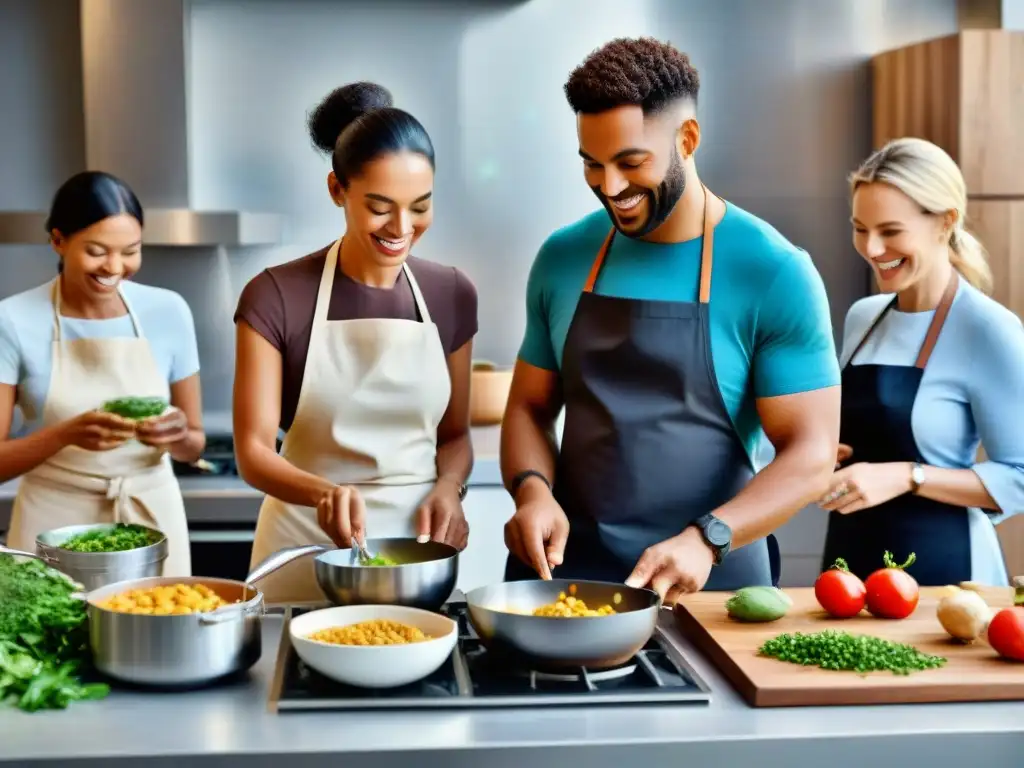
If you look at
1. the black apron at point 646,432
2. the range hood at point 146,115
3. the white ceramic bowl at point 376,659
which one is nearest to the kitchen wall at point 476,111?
the range hood at point 146,115

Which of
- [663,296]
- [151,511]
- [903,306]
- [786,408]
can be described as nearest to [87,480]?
[151,511]

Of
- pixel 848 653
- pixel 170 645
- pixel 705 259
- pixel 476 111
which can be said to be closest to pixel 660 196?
pixel 705 259

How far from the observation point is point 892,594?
67.0 inches

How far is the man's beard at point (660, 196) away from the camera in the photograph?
180 centimetres

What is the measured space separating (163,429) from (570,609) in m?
1.32

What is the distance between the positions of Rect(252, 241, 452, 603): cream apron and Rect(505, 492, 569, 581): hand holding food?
0.36 m

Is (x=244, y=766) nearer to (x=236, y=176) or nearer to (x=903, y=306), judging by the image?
(x=903, y=306)

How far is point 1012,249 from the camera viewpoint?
138 inches

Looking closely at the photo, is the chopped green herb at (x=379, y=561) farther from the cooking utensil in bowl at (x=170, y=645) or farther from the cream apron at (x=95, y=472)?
the cream apron at (x=95, y=472)

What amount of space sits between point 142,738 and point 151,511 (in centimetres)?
144

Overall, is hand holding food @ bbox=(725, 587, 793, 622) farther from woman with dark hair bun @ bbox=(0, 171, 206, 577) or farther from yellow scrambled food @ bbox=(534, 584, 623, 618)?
woman with dark hair bun @ bbox=(0, 171, 206, 577)

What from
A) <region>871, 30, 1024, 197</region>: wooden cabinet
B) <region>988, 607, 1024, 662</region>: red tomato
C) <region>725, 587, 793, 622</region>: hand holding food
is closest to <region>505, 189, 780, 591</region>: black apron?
<region>725, 587, 793, 622</region>: hand holding food

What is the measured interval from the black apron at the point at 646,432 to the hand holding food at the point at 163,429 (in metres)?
0.98

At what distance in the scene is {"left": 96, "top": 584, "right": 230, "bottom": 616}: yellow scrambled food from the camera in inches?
56.9
